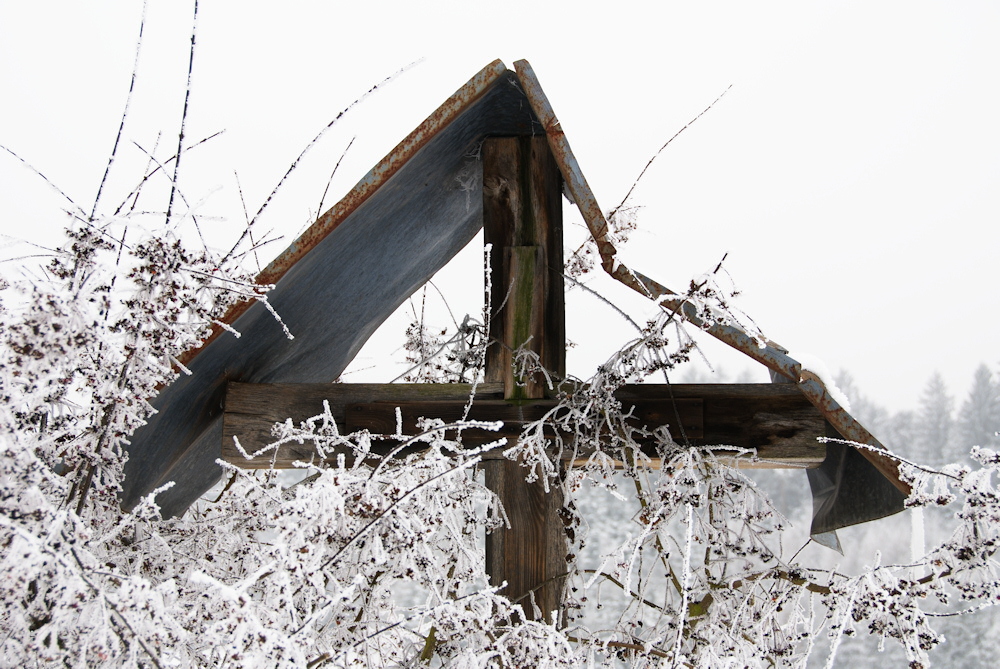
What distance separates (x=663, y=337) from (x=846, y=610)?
36.6 inches

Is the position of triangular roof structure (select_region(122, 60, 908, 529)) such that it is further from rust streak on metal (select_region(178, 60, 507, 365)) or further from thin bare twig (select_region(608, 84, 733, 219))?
thin bare twig (select_region(608, 84, 733, 219))

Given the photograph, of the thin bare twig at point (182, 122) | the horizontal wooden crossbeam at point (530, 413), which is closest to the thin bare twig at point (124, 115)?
the thin bare twig at point (182, 122)

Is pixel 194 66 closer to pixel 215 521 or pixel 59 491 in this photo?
pixel 59 491

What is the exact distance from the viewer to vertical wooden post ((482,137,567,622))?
2.80 m

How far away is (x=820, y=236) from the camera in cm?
10581

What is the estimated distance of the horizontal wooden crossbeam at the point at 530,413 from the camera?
2742mm

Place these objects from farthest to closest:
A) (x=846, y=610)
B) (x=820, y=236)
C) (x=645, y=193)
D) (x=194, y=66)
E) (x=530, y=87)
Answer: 1. (x=820, y=236)
2. (x=645, y=193)
3. (x=530, y=87)
4. (x=846, y=610)
5. (x=194, y=66)

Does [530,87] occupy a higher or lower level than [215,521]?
higher

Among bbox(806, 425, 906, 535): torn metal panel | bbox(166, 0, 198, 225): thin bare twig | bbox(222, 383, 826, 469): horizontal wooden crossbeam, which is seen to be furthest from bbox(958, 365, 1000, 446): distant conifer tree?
bbox(166, 0, 198, 225): thin bare twig

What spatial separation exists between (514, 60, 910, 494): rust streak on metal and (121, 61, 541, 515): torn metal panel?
1.19 ft

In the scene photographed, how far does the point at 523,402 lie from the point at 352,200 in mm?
882

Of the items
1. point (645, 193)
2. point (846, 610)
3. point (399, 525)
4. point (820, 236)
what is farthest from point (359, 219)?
point (820, 236)

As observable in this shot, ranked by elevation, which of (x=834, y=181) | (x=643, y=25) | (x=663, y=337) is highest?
(x=643, y=25)

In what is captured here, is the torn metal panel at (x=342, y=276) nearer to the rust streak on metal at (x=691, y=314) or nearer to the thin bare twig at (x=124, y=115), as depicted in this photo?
the rust streak on metal at (x=691, y=314)
